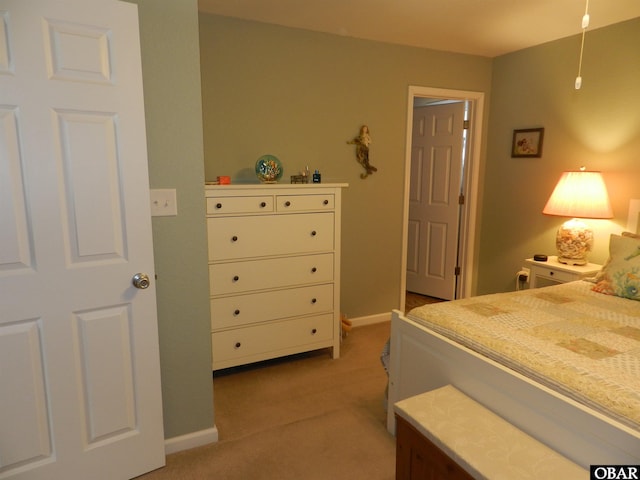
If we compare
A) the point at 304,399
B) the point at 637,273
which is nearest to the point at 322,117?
the point at 304,399

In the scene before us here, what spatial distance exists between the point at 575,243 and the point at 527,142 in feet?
3.46

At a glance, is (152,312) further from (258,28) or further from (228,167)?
(258,28)

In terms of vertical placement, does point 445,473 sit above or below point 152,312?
below

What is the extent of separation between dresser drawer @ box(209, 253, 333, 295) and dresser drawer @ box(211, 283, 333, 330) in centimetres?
5

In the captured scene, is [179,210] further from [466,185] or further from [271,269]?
[466,185]

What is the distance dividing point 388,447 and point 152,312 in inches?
51.9

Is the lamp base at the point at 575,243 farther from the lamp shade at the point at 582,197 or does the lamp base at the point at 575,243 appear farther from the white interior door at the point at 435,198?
the white interior door at the point at 435,198

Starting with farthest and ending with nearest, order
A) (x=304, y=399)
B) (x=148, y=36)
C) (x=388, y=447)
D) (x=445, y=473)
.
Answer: (x=304, y=399), (x=388, y=447), (x=148, y=36), (x=445, y=473)

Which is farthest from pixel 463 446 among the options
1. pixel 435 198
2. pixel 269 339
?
pixel 435 198

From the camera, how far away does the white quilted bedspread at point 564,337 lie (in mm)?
1371

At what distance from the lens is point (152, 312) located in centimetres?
184

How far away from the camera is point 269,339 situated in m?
2.91

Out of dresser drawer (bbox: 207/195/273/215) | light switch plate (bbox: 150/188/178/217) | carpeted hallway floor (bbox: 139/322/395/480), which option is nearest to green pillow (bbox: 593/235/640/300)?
carpeted hallway floor (bbox: 139/322/395/480)

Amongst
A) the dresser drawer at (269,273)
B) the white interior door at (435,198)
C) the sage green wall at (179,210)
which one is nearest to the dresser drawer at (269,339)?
the dresser drawer at (269,273)
